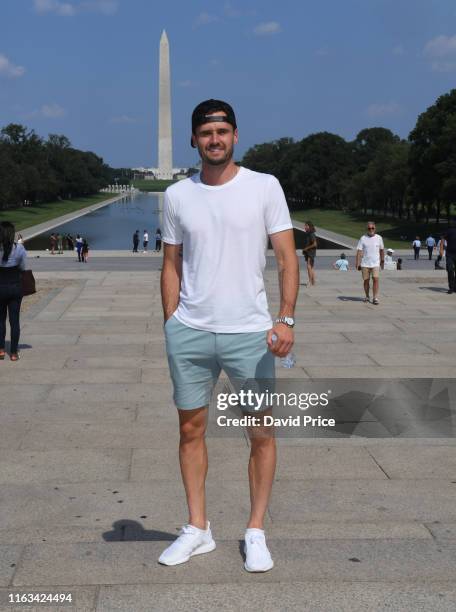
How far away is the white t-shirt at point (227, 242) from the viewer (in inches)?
139

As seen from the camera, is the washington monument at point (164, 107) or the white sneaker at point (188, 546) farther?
the washington monument at point (164, 107)

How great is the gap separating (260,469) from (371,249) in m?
11.5

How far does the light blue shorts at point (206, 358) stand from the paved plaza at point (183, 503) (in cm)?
74

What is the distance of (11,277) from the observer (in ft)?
30.3

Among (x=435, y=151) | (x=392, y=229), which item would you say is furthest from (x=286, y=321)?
(x=392, y=229)

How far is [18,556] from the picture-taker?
3.83 meters

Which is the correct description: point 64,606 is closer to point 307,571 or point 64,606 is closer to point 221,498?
point 307,571

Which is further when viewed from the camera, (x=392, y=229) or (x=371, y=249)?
(x=392, y=229)

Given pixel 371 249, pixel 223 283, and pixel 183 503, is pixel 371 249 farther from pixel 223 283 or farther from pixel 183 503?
pixel 223 283

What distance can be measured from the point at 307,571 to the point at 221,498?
3.63 feet

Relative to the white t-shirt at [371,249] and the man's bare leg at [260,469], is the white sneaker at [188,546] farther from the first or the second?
→ the white t-shirt at [371,249]

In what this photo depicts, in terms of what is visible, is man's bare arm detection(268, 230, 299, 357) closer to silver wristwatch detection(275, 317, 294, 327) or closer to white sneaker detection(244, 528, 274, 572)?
silver wristwatch detection(275, 317, 294, 327)

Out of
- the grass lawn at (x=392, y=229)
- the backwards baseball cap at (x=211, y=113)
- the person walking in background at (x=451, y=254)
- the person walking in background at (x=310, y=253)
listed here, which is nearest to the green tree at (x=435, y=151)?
the grass lawn at (x=392, y=229)

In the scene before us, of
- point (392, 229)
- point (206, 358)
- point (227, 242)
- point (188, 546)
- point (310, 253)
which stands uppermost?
point (227, 242)
